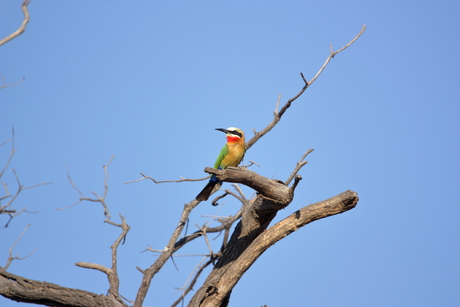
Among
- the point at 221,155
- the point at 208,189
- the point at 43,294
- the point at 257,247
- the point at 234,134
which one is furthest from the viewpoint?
the point at 234,134

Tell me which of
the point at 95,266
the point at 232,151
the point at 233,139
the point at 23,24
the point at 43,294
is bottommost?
the point at 43,294

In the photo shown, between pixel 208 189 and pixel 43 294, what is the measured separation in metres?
2.54

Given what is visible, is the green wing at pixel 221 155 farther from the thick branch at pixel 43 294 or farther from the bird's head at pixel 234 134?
the thick branch at pixel 43 294

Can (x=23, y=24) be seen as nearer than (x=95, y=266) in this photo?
Yes

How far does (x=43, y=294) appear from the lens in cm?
471

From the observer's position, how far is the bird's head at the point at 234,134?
22.1ft

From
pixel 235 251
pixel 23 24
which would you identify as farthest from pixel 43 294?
pixel 23 24

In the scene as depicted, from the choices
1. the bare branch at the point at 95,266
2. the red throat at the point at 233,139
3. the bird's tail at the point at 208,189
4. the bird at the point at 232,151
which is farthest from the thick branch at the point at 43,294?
the red throat at the point at 233,139

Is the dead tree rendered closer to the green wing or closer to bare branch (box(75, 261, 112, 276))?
bare branch (box(75, 261, 112, 276))

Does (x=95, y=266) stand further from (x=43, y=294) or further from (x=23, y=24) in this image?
(x=23, y=24)

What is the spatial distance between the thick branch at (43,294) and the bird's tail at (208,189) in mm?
1976

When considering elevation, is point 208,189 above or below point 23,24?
above

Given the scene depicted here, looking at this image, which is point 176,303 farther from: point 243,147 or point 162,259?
point 243,147

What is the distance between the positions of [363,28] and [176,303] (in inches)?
198
